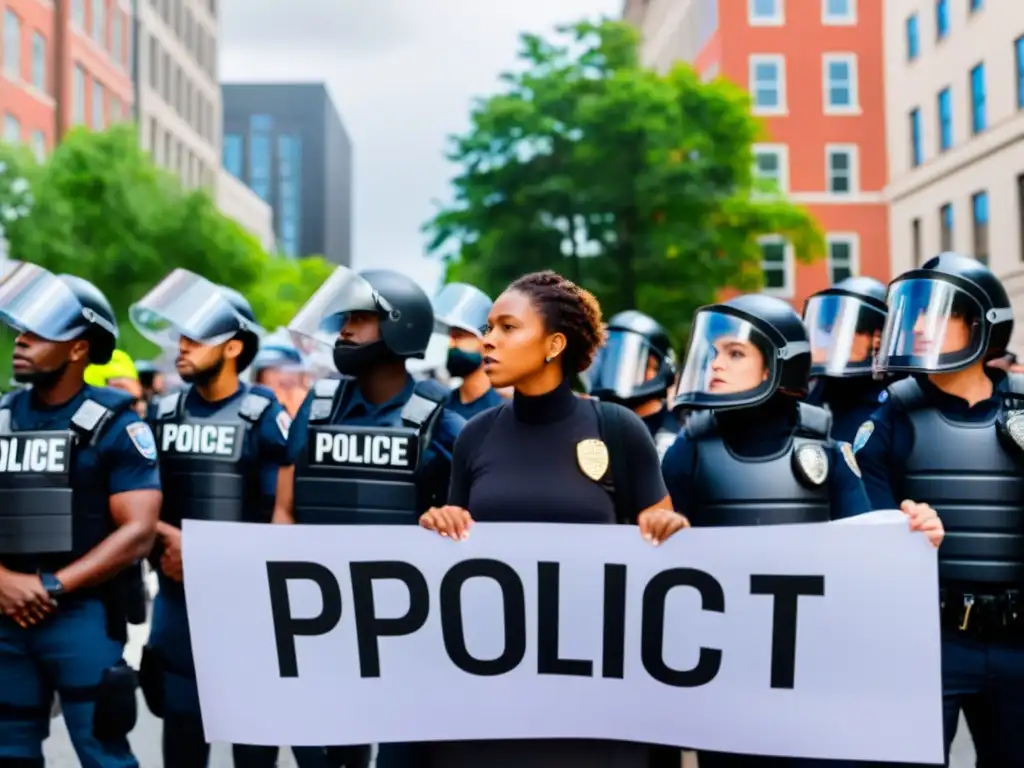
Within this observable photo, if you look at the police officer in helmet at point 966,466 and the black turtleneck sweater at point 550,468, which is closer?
the black turtleneck sweater at point 550,468

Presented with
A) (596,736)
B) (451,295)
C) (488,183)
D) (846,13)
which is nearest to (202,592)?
(596,736)

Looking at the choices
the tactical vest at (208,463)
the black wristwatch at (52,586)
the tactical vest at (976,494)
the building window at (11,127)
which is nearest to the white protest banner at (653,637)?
the tactical vest at (976,494)

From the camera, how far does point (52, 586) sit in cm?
457

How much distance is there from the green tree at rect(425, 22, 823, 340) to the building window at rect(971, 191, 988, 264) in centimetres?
565

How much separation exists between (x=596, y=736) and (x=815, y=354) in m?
3.06

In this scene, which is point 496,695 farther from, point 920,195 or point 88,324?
point 920,195

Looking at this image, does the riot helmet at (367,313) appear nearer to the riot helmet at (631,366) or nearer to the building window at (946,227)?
the riot helmet at (631,366)

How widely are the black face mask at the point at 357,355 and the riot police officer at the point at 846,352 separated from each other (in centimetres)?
209

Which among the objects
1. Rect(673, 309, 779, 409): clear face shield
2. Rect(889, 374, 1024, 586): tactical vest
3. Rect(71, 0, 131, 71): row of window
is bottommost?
Rect(889, 374, 1024, 586): tactical vest

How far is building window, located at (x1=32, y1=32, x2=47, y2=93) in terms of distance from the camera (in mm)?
43750

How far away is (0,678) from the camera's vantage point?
459 cm

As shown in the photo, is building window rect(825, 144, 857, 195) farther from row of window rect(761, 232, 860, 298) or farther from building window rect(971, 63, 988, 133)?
building window rect(971, 63, 988, 133)

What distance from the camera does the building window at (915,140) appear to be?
32.7 meters

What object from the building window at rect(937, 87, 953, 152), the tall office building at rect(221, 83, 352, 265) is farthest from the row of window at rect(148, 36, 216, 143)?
the tall office building at rect(221, 83, 352, 265)
